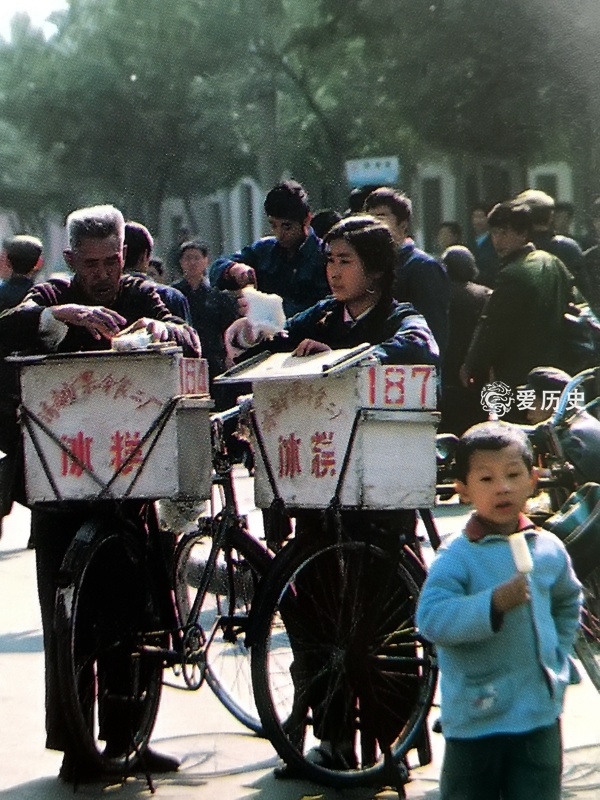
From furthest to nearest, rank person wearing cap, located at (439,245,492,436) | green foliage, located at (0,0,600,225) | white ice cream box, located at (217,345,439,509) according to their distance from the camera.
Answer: green foliage, located at (0,0,600,225), person wearing cap, located at (439,245,492,436), white ice cream box, located at (217,345,439,509)

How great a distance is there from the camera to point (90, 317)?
532 cm

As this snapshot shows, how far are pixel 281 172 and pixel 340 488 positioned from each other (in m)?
31.2

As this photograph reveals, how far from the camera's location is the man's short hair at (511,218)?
901cm

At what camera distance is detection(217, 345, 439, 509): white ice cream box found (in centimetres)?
511

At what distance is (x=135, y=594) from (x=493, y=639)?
1.85 metres

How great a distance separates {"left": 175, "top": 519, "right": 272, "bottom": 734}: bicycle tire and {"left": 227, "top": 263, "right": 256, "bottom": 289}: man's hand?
1235 millimetres

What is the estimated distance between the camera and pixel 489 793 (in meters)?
3.97

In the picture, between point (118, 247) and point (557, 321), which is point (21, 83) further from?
point (118, 247)

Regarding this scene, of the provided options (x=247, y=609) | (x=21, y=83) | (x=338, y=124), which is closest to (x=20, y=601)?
(x=247, y=609)

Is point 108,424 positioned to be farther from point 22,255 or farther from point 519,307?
point 22,255

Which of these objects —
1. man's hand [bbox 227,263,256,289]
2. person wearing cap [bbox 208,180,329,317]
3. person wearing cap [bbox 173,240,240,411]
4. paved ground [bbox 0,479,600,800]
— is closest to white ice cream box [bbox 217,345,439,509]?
paved ground [bbox 0,479,600,800]

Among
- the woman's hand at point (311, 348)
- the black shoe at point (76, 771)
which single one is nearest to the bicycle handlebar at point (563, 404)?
the woman's hand at point (311, 348)

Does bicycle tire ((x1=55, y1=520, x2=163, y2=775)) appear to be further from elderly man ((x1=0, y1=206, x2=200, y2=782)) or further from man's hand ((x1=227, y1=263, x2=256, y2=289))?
man's hand ((x1=227, y1=263, x2=256, y2=289))

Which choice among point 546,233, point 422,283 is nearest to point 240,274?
point 422,283
